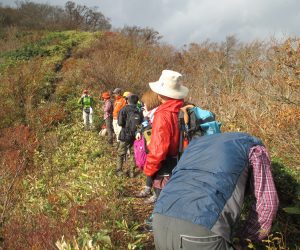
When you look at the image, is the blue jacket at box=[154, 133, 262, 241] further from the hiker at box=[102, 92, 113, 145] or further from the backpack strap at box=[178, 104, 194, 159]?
the hiker at box=[102, 92, 113, 145]

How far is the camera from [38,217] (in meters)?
5.92

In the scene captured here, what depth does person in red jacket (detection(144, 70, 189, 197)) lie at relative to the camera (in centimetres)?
358

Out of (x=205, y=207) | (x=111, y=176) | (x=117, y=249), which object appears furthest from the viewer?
(x=111, y=176)

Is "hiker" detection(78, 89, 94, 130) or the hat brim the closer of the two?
the hat brim

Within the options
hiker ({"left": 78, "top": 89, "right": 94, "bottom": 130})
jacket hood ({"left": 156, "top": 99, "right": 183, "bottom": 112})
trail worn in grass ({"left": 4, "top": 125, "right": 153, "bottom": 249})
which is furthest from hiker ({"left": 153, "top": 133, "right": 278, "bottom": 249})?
hiker ({"left": 78, "top": 89, "right": 94, "bottom": 130})

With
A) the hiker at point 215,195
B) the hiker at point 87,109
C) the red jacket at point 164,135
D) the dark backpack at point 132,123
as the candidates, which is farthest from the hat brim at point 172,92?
the hiker at point 87,109

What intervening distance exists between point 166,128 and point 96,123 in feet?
42.0

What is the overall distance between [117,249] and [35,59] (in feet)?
83.7

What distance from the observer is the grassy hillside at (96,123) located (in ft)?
15.5

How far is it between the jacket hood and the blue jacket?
1.18m

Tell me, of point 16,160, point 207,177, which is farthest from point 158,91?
point 16,160

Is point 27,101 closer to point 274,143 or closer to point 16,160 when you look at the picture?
point 16,160

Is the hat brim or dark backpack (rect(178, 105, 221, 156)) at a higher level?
the hat brim

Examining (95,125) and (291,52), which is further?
(95,125)
